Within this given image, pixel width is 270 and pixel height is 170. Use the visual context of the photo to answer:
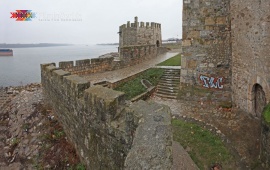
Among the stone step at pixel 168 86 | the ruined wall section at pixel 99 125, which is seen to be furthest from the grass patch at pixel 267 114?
the stone step at pixel 168 86

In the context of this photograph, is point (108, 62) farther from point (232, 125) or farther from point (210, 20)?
point (232, 125)

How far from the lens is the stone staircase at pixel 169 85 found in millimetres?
12488

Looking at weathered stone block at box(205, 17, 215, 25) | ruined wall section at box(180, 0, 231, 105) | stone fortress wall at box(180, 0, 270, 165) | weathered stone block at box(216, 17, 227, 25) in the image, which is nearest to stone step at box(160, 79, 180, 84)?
stone fortress wall at box(180, 0, 270, 165)

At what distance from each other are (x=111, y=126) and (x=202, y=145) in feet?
14.3

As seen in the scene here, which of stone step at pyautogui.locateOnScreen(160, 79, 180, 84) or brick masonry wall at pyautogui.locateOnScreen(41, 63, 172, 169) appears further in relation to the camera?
stone step at pyautogui.locateOnScreen(160, 79, 180, 84)

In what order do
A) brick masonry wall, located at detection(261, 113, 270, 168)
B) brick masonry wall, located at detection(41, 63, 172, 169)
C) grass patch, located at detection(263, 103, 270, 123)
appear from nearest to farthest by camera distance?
brick masonry wall, located at detection(41, 63, 172, 169), brick masonry wall, located at detection(261, 113, 270, 168), grass patch, located at detection(263, 103, 270, 123)

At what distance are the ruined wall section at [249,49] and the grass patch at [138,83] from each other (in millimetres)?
4561

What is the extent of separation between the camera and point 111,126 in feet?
13.5

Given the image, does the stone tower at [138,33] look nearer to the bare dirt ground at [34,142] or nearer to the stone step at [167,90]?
the stone step at [167,90]

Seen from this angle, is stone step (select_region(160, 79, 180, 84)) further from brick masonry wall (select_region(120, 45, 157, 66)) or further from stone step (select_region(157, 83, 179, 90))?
brick masonry wall (select_region(120, 45, 157, 66))

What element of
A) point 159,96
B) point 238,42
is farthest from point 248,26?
point 159,96

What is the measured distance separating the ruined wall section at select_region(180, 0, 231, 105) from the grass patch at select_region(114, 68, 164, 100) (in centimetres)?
241

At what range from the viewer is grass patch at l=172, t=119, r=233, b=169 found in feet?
22.1

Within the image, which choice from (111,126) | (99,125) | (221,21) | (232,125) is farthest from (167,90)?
(111,126)
